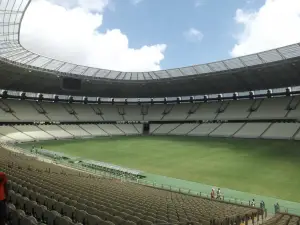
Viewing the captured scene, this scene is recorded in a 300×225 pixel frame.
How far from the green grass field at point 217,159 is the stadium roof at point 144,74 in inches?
476

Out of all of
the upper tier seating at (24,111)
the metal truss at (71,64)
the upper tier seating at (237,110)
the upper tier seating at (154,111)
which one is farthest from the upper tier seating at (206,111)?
the upper tier seating at (24,111)

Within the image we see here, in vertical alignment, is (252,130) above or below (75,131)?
above

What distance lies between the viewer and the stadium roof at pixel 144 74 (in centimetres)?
4053

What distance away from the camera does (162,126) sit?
68125 millimetres

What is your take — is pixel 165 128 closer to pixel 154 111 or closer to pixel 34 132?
pixel 154 111

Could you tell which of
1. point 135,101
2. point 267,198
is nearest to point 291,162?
point 267,198

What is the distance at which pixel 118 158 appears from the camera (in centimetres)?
3800

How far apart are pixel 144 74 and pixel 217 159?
94.6 feet

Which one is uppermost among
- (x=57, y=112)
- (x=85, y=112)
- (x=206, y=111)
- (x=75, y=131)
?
(x=206, y=111)

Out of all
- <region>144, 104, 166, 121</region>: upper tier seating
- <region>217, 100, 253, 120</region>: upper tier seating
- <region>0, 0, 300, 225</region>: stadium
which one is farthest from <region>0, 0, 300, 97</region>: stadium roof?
<region>144, 104, 166, 121</region>: upper tier seating

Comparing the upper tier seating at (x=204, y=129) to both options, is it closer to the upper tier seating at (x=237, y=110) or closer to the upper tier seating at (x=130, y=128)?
the upper tier seating at (x=237, y=110)

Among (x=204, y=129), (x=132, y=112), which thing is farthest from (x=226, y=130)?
(x=132, y=112)

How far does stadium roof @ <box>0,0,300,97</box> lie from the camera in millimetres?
40531

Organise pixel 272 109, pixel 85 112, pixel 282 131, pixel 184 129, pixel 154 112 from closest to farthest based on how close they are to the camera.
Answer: pixel 282 131
pixel 272 109
pixel 184 129
pixel 85 112
pixel 154 112
